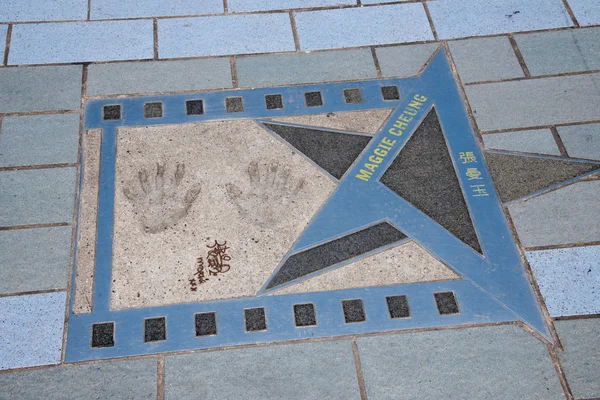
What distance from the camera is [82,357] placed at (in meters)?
3.08

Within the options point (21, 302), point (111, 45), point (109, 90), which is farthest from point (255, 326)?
point (111, 45)

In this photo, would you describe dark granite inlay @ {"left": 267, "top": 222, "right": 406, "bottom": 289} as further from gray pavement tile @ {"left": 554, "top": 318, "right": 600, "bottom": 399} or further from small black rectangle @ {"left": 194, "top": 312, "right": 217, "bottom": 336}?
gray pavement tile @ {"left": 554, "top": 318, "right": 600, "bottom": 399}

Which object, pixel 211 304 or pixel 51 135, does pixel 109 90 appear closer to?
pixel 51 135

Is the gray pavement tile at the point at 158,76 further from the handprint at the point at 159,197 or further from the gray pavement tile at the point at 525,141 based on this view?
the gray pavement tile at the point at 525,141

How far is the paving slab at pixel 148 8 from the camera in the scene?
4.43m

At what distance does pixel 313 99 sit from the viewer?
404 cm

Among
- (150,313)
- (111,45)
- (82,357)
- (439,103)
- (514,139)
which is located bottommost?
(82,357)

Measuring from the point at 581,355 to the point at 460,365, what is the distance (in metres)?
0.69

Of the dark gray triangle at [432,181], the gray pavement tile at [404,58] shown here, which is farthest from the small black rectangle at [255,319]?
the gray pavement tile at [404,58]

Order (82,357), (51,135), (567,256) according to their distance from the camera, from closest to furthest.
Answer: (82,357)
(567,256)
(51,135)

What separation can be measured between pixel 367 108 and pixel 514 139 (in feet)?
3.45

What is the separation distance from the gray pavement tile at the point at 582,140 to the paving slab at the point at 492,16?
1.00 meters

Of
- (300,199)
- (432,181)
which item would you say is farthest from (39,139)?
(432,181)

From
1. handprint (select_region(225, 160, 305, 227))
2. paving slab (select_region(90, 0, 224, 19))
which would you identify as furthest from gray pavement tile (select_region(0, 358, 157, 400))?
paving slab (select_region(90, 0, 224, 19))
